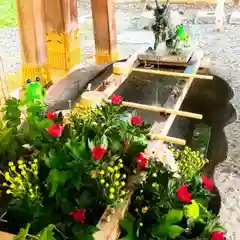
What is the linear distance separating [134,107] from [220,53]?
1.66 meters

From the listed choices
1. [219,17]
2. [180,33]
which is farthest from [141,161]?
[219,17]

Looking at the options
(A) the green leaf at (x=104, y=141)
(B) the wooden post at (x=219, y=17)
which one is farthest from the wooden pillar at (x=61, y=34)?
(B) the wooden post at (x=219, y=17)

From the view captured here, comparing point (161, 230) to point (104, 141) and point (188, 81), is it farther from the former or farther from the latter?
point (188, 81)

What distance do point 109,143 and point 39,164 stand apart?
6.0 inches

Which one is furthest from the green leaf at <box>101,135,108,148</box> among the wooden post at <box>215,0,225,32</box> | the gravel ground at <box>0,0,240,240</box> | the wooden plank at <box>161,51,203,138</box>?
the wooden post at <box>215,0,225,32</box>

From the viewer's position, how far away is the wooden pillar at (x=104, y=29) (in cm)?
231

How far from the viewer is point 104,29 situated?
93.0 inches

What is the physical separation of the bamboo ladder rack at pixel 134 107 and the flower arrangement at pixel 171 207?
24 mm

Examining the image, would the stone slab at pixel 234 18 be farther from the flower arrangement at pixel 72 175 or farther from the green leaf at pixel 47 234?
the green leaf at pixel 47 234

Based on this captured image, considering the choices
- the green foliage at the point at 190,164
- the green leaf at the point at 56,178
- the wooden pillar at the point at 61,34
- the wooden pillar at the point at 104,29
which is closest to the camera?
the green leaf at the point at 56,178

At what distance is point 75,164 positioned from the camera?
33.0 inches

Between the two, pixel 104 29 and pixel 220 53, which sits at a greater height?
pixel 104 29

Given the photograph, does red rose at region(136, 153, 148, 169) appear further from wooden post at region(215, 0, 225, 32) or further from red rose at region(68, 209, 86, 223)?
wooden post at region(215, 0, 225, 32)

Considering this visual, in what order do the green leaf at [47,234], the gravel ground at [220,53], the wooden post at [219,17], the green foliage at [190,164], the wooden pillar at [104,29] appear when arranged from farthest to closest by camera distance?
1. the wooden post at [219,17]
2. the wooden pillar at [104,29]
3. the gravel ground at [220,53]
4. the green foliage at [190,164]
5. the green leaf at [47,234]
